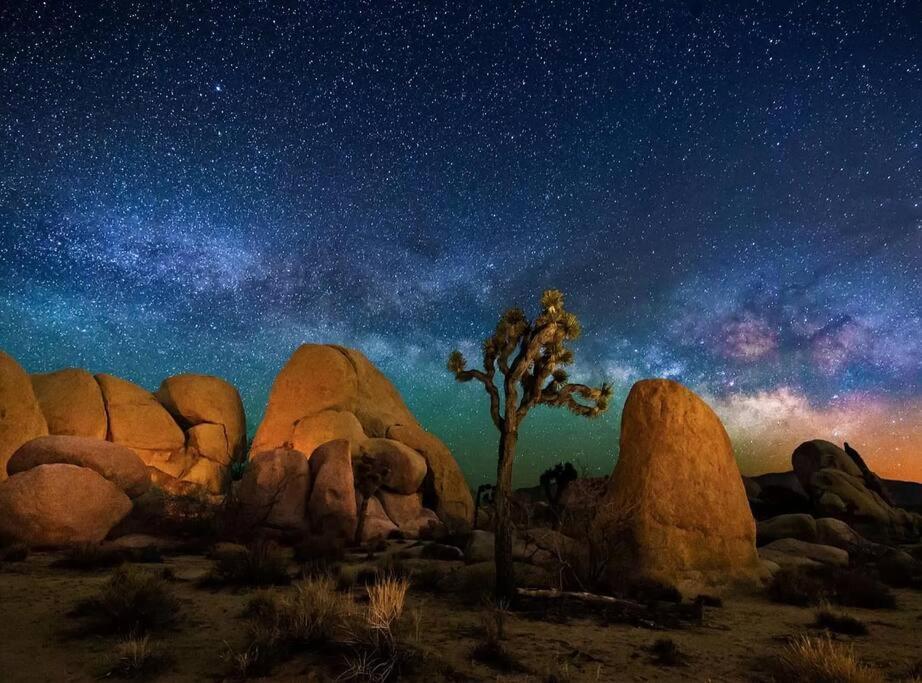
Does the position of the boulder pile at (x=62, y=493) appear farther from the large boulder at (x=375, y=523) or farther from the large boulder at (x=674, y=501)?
the large boulder at (x=674, y=501)

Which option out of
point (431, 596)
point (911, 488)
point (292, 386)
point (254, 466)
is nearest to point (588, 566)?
point (431, 596)

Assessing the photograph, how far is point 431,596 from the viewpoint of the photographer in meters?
10.2

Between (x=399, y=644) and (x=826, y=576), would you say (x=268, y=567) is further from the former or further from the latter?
(x=826, y=576)

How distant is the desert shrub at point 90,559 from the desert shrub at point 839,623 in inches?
551

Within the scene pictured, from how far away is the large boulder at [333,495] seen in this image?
17.6 metres

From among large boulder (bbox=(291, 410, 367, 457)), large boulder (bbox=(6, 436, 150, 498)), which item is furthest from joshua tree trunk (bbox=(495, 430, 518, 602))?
large boulder (bbox=(291, 410, 367, 457))

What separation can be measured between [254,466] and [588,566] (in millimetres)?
12112

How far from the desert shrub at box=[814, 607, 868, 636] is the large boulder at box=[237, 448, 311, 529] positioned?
46.1 feet

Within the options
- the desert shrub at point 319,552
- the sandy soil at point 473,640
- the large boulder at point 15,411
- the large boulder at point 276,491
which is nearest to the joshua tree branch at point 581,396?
the sandy soil at point 473,640

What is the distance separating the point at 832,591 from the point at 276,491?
50.9ft

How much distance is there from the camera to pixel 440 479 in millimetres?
25922

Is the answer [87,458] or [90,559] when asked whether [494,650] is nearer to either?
[90,559]

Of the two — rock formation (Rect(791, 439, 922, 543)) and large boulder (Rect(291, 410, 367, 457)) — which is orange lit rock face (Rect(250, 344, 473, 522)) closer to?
large boulder (Rect(291, 410, 367, 457))

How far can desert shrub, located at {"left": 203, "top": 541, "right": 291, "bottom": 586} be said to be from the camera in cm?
1027
